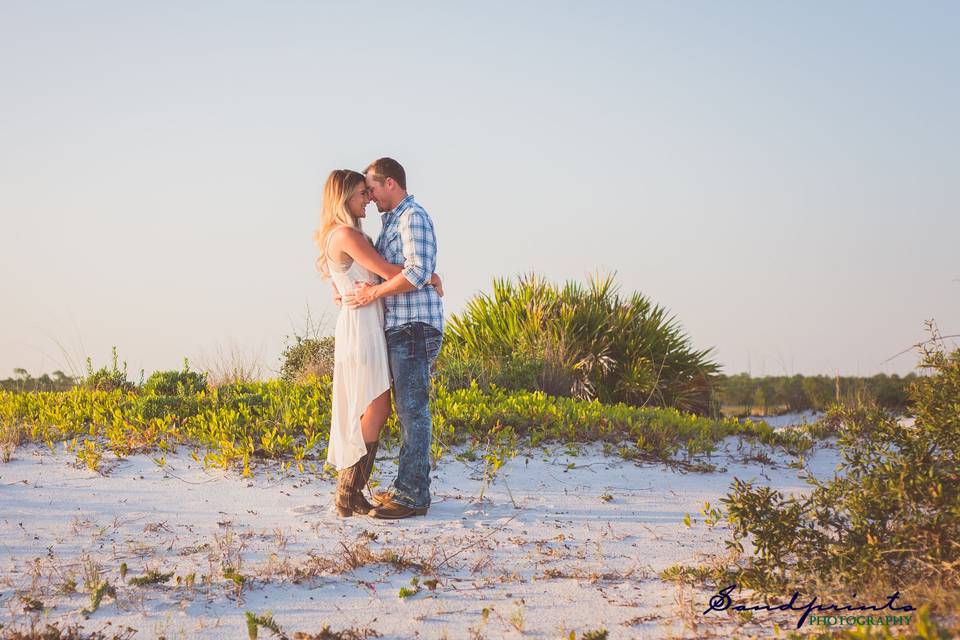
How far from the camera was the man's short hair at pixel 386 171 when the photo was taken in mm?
6395

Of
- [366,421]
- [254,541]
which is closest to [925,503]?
[366,421]

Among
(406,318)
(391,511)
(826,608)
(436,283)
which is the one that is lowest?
(826,608)

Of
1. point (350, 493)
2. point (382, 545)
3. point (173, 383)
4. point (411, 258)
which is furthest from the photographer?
point (173, 383)

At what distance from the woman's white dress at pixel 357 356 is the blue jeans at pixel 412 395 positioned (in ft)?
0.35

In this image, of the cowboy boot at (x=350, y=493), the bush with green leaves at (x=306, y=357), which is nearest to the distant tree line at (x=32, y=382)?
the bush with green leaves at (x=306, y=357)

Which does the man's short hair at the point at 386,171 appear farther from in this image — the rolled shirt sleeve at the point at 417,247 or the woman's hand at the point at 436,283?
the woman's hand at the point at 436,283

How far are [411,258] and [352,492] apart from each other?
1.88 m

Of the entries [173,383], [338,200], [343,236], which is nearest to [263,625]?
[343,236]

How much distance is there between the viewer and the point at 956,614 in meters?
3.84

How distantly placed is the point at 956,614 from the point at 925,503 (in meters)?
0.64

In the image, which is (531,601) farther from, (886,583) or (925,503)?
(925,503)

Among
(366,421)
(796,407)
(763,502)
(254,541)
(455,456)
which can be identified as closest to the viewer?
(763,502)

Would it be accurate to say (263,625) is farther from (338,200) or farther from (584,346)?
(584,346)

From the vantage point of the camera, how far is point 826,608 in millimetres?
4254
